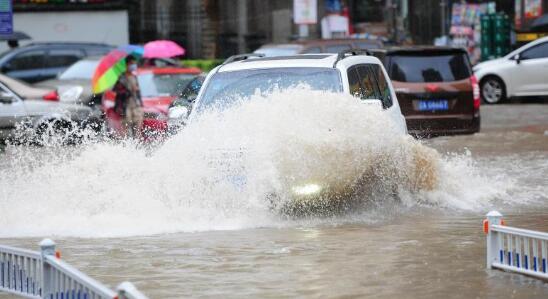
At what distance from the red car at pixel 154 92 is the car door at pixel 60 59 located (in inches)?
220

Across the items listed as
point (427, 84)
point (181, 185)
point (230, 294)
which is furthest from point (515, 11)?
point (230, 294)

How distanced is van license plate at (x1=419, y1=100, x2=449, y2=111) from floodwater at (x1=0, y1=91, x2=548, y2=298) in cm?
479

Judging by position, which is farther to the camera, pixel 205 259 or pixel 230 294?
pixel 205 259

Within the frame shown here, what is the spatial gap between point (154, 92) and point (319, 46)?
14.0 feet

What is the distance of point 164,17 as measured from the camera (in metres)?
35.3

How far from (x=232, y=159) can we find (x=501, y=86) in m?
17.0

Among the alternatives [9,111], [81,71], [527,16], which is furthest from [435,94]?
[527,16]

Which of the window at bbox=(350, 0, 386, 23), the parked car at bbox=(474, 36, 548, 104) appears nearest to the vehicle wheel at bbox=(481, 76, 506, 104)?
the parked car at bbox=(474, 36, 548, 104)

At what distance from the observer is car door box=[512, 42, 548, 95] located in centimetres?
2672

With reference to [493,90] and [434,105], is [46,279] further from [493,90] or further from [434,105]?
[493,90]

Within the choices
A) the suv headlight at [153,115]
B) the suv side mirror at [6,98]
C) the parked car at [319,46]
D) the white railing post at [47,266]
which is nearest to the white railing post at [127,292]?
the white railing post at [47,266]

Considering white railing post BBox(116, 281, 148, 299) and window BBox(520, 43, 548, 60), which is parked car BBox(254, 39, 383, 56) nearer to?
window BBox(520, 43, 548, 60)

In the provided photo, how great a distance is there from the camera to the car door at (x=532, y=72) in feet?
87.7

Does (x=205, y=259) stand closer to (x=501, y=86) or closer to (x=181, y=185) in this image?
(x=181, y=185)
